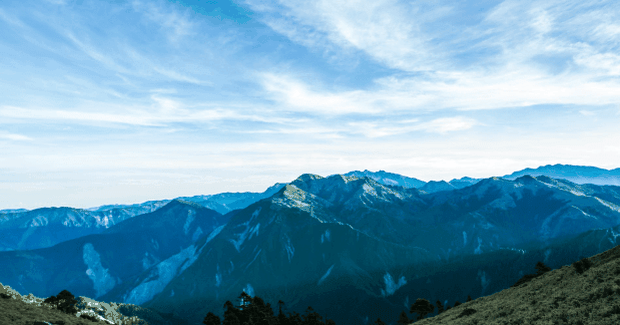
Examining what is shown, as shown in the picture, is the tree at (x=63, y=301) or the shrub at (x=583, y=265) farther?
the tree at (x=63, y=301)

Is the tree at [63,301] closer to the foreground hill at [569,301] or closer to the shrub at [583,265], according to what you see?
the foreground hill at [569,301]

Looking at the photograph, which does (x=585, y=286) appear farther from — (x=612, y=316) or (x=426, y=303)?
(x=426, y=303)

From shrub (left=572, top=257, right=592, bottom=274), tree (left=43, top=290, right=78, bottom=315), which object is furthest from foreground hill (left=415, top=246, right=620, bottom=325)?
tree (left=43, top=290, right=78, bottom=315)

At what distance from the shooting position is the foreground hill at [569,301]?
39281 mm

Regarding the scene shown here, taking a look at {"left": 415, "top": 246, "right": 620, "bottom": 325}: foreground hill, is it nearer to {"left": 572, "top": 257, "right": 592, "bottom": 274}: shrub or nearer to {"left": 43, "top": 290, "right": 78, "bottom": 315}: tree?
{"left": 572, "top": 257, "right": 592, "bottom": 274}: shrub

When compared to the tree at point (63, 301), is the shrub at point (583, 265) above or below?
above

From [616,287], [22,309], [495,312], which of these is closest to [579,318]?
[616,287]

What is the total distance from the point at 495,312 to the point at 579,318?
62.0ft

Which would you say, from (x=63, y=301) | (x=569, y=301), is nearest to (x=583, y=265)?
(x=569, y=301)

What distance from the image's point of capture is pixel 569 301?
46188 mm

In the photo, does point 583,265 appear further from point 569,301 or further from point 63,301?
point 63,301

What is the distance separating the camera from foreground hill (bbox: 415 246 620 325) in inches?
1547

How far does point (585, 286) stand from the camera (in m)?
49.7

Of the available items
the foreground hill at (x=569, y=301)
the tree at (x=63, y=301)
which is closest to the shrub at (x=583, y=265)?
the foreground hill at (x=569, y=301)
